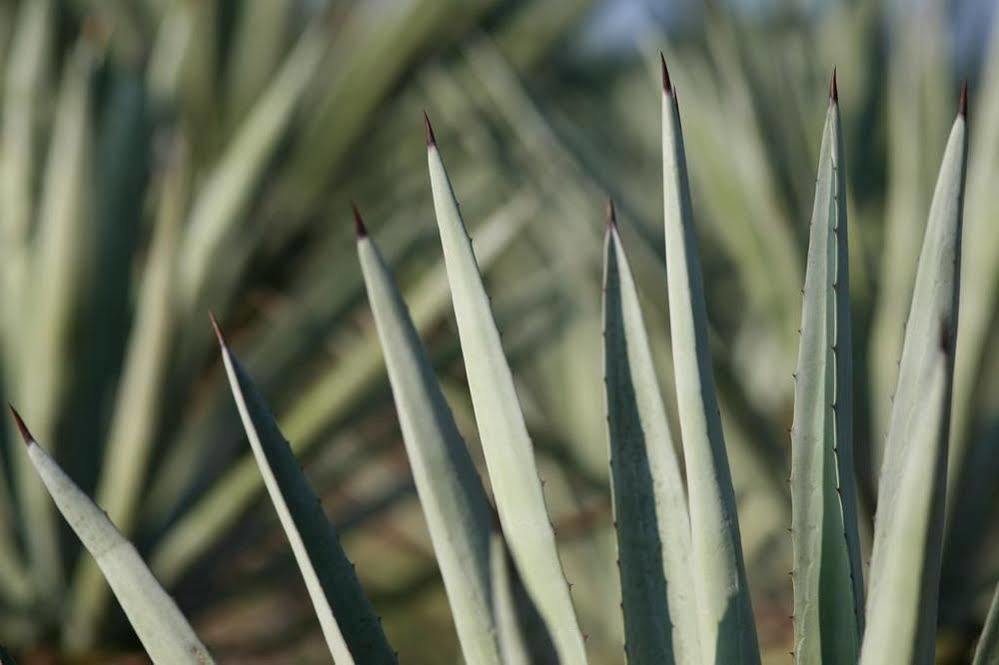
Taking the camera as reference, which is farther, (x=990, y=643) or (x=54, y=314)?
(x=54, y=314)

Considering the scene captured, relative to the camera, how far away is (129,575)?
632mm

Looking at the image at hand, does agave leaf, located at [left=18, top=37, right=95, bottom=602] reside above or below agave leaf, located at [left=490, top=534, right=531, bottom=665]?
above

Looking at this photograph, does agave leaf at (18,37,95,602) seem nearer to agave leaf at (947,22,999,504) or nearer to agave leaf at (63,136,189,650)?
agave leaf at (63,136,189,650)

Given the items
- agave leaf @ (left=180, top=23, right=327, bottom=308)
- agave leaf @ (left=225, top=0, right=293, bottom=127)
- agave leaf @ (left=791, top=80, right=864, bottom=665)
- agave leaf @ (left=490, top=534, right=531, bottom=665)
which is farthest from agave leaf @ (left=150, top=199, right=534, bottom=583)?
Result: agave leaf @ (left=490, top=534, right=531, bottom=665)

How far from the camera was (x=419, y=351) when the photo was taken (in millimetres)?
615

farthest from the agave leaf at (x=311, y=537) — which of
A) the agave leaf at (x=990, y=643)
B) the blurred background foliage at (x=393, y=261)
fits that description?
the blurred background foliage at (x=393, y=261)

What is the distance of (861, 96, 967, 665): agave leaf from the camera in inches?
20.4

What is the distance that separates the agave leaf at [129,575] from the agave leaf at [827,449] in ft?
0.98

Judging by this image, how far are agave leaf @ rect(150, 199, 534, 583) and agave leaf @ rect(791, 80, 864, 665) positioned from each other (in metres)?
0.87

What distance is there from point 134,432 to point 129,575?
81 cm

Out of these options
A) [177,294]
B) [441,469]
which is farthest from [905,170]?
[441,469]

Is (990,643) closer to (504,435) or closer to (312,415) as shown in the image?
(504,435)

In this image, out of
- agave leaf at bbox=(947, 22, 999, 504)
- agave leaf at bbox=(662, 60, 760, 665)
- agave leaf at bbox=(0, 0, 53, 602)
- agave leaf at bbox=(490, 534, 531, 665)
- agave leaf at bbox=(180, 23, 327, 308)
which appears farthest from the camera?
agave leaf at bbox=(180, 23, 327, 308)

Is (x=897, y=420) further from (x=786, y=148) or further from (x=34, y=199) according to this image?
(x=34, y=199)
